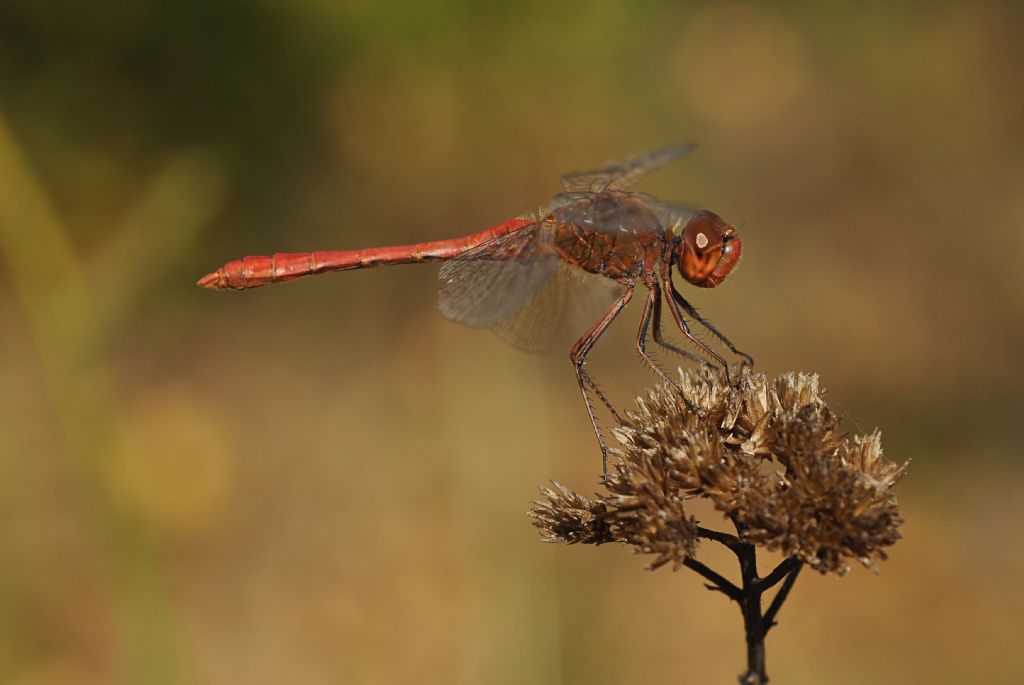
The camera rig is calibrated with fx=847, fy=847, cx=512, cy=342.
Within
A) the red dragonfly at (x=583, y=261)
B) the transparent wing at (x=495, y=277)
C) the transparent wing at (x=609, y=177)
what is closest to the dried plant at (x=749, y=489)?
the red dragonfly at (x=583, y=261)

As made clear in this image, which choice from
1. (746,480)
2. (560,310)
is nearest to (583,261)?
(560,310)

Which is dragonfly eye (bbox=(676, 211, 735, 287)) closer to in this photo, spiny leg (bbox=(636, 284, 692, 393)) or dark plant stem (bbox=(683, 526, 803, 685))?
spiny leg (bbox=(636, 284, 692, 393))

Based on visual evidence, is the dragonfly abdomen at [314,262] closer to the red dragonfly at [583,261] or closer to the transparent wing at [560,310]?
the red dragonfly at [583,261]

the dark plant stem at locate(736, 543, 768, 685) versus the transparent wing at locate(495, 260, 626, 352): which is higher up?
the transparent wing at locate(495, 260, 626, 352)

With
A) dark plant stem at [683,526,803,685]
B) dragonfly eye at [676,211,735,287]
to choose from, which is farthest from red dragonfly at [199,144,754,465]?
dark plant stem at [683,526,803,685]

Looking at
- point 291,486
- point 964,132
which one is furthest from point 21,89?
point 964,132

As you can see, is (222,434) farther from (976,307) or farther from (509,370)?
(976,307)

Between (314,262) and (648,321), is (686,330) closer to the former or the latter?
(648,321)
